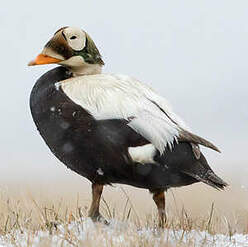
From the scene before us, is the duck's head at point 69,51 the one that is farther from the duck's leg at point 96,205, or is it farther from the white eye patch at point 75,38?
the duck's leg at point 96,205

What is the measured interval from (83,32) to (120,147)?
0.88 meters

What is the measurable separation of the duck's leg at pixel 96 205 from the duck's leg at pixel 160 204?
1.17 feet

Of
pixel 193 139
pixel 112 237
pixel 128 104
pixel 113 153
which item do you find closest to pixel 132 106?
pixel 128 104

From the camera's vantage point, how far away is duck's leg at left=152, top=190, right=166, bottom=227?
4.89 metres

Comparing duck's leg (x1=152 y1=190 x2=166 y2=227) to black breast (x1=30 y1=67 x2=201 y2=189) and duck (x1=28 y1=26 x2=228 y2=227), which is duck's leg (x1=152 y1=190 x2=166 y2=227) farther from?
black breast (x1=30 y1=67 x2=201 y2=189)

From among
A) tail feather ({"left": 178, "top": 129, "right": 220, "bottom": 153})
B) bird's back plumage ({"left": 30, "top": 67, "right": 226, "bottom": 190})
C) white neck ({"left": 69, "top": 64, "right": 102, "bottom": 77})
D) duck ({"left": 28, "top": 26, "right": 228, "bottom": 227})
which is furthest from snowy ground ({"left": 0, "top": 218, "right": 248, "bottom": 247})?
white neck ({"left": 69, "top": 64, "right": 102, "bottom": 77})

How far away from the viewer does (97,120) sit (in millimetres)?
4602

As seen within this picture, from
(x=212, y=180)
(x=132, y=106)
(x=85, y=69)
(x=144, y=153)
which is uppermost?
(x=85, y=69)

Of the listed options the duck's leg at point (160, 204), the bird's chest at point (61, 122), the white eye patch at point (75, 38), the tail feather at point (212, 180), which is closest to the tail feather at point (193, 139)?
the tail feather at point (212, 180)

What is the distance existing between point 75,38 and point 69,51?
10 centimetres

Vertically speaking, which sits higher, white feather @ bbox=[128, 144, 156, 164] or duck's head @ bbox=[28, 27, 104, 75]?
duck's head @ bbox=[28, 27, 104, 75]

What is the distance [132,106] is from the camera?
15.2ft

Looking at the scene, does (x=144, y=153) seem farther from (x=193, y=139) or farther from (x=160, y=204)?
(x=160, y=204)

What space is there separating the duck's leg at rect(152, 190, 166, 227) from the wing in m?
0.45
